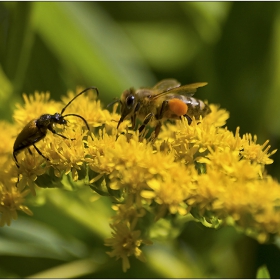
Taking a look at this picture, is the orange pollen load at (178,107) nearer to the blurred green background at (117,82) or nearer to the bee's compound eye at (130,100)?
the bee's compound eye at (130,100)

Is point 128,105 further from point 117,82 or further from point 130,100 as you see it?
point 117,82

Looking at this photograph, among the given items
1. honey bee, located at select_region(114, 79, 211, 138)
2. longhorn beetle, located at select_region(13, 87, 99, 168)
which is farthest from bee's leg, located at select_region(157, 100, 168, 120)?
longhorn beetle, located at select_region(13, 87, 99, 168)

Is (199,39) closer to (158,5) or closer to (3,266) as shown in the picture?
(158,5)

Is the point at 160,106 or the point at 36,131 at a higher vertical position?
the point at 160,106

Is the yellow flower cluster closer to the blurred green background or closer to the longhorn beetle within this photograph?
the longhorn beetle

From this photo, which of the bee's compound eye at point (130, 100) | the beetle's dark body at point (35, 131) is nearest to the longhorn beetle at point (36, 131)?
the beetle's dark body at point (35, 131)

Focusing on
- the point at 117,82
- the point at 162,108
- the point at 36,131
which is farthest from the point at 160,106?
the point at 117,82
